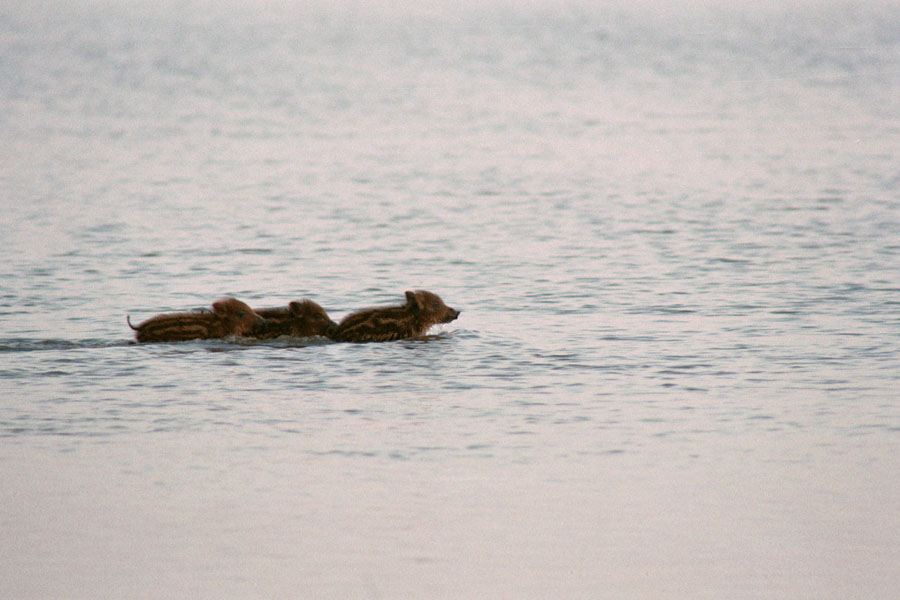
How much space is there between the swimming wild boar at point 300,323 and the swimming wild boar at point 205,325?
0.06 metres

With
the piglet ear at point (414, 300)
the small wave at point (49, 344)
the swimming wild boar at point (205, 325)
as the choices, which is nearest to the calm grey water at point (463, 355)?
the small wave at point (49, 344)

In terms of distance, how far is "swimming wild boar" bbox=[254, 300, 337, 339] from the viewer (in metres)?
9.48

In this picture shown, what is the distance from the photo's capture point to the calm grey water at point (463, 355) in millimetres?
5652

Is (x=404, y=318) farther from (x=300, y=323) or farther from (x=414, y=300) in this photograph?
(x=300, y=323)

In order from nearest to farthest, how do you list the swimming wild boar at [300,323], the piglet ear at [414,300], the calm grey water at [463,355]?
the calm grey water at [463,355]
the swimming wild boar at [300,323]
the piglet ear at [414,300]

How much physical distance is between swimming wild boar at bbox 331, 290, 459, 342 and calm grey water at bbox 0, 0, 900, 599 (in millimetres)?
219

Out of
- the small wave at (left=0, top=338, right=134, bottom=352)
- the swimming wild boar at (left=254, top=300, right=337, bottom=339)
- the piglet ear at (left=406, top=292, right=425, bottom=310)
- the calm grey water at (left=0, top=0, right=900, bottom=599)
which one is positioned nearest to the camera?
the calm grey water at (left=0, top=0, right=900, bottom=599)

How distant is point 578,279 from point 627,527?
5782 millimetres

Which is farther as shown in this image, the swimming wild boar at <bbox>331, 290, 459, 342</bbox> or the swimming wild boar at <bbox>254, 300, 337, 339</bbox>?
the swimming wild boar at <bbox>331, 290, 459, 342</bbox>

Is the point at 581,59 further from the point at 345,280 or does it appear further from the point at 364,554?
the point at 364,554

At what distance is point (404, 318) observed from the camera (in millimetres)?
9812

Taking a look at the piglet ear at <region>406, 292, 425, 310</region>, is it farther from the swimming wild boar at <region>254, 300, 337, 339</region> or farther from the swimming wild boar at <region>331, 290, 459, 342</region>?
the swimming wild boar at <region>254, 300, 337, 339</region>

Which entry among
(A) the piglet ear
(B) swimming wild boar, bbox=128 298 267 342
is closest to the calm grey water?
(B) swimming wild boar, bbox=128 298 267 342

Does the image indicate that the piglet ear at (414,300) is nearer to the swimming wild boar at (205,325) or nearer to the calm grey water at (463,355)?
the calm grey water at (463,355)
